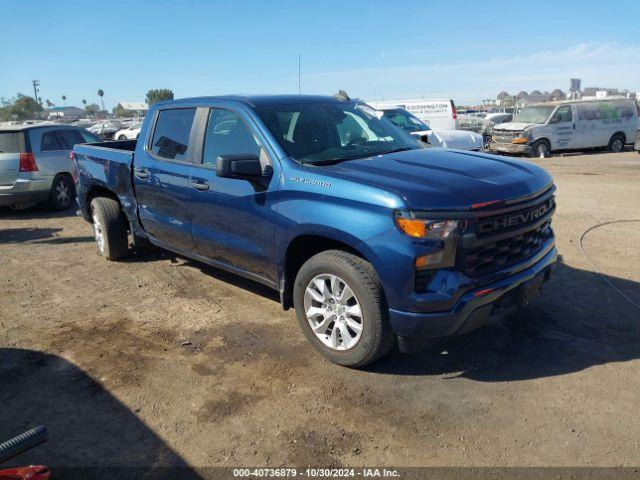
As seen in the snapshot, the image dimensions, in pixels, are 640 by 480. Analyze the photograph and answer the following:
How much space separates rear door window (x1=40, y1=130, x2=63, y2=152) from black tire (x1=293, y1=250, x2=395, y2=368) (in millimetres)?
7766

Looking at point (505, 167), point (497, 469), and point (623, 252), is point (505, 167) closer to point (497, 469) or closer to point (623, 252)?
point (497, 469)

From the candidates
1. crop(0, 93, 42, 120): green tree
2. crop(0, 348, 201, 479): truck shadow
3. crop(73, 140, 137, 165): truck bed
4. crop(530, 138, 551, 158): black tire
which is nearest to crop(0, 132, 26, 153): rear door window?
crop(73, 140, 137, 165): truck bed

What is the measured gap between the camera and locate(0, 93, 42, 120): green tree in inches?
3301

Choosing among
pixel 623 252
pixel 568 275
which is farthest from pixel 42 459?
pixel 623 252

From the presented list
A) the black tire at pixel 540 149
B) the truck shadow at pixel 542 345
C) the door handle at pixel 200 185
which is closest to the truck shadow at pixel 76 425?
the truck shadow at pixel 542 345

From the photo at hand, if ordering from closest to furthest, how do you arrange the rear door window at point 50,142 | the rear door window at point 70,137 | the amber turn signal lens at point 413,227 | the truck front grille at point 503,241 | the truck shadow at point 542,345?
the amber turn signal lens at point 413,227, the truck front grille at point 503,241, the truck shadow at point 542,345, the rear door window at point 50,142, the rear door window at point 70,137

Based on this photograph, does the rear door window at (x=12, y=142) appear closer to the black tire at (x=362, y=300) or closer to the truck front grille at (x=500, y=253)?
the black tire at (x=362, y=300)

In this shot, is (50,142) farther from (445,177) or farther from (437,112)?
(437,112)

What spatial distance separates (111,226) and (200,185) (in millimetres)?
2305

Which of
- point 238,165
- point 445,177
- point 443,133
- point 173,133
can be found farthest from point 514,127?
point 238,165

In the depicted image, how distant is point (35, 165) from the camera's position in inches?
366

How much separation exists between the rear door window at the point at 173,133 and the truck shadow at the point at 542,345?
2.69 m

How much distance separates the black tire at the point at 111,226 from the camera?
626 cm

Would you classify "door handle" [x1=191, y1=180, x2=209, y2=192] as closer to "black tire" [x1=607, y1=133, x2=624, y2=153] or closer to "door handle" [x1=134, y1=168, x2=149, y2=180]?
"door handle" [x1=134, y1=168, x2=149, y2=180]
